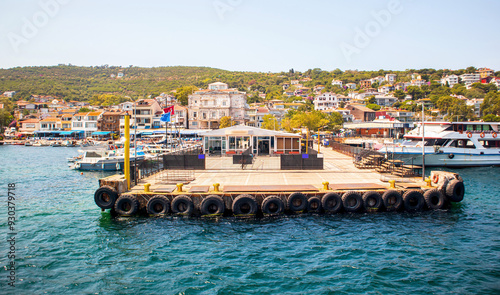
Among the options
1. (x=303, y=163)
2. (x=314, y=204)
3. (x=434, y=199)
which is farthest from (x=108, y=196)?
(x=434, y=199)

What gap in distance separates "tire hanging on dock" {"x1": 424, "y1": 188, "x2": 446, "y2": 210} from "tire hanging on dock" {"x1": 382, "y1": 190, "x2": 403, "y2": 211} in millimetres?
1775

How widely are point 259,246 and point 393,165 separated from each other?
14951mm

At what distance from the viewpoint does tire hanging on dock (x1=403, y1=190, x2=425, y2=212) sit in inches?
764

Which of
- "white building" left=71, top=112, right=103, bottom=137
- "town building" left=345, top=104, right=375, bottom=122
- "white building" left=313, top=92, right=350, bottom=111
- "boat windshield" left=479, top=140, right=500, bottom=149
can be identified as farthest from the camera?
"white building" left=313, top=92, right=350, bottom=111

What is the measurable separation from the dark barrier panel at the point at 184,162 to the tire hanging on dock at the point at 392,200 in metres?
14.1

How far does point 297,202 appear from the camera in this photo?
18.9 metres

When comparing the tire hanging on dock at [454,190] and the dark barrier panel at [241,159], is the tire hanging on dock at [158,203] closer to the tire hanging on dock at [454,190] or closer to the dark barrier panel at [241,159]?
the dark barrier panel at [241,159]

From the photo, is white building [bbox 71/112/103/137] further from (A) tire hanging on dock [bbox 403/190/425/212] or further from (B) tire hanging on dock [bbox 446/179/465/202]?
(B) tire hanging on dock [bbox 446/179/465/202]

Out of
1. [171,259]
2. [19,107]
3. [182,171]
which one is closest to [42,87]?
[19,107]

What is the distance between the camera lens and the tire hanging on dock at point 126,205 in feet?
61.4

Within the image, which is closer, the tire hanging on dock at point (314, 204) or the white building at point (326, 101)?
the tire hanging on dock at point (314, 204)

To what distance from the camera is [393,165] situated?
84.2ft

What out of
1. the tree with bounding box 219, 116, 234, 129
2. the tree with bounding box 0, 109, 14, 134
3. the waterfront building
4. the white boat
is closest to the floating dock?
the waterfront building

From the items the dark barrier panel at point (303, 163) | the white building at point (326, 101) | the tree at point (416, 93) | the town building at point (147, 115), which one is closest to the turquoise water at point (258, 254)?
the dark barrier panel at point (303, 163)
